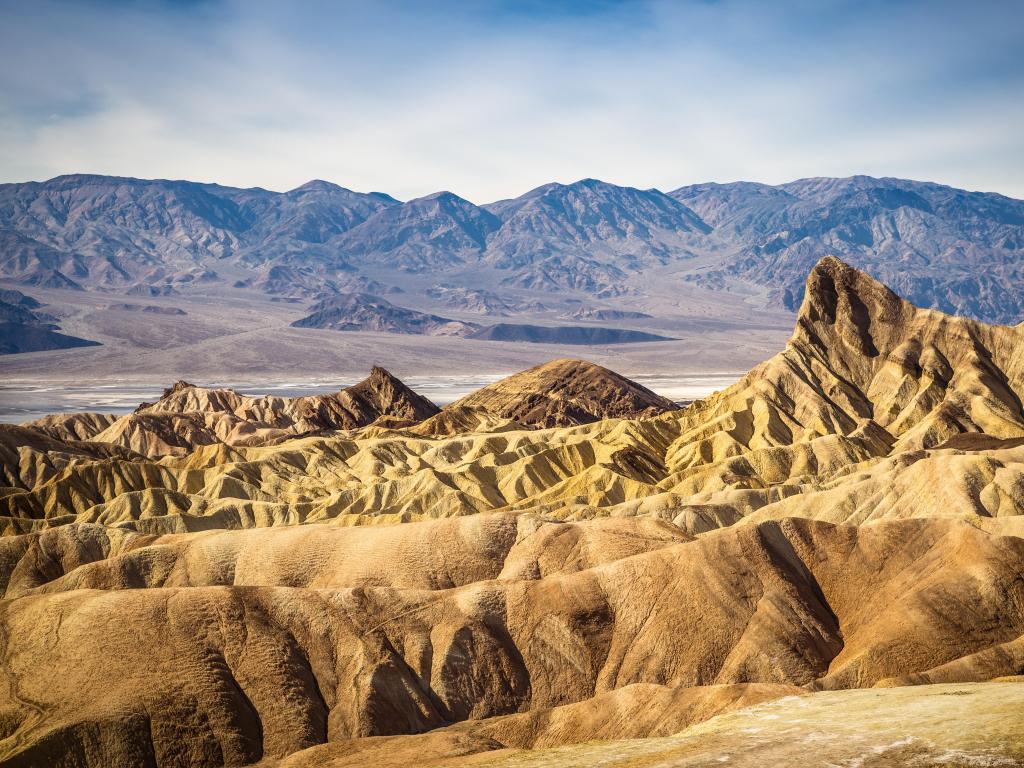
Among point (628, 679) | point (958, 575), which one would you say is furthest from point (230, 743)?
point (958, 575)

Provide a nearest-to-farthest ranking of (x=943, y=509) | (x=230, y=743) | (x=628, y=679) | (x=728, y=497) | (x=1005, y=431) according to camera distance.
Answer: (x=230, y=743)
(x=628, y=679)
(x=943, y=509)
(x=728, y=497)
(x=1005, y=431)

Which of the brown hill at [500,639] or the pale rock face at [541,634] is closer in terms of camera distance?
the pale rock face at [541,634]

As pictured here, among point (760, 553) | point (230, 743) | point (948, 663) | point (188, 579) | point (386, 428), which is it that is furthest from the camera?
point (386, 428)

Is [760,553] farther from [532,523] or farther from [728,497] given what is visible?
[728,497]

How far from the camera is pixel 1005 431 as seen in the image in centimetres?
12950

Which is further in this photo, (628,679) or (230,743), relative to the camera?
(628,679)

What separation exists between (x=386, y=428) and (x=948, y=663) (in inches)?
5178

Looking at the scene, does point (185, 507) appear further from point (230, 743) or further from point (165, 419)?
point (165, 419)

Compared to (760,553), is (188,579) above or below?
below

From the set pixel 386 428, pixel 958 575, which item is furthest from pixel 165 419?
pixel 958 575

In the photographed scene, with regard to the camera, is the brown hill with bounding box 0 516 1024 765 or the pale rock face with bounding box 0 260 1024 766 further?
the brown hill with bounding box 0 516 1024 765

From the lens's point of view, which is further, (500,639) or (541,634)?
(541,634)

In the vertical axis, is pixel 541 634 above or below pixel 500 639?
above

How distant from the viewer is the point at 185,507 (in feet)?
367
